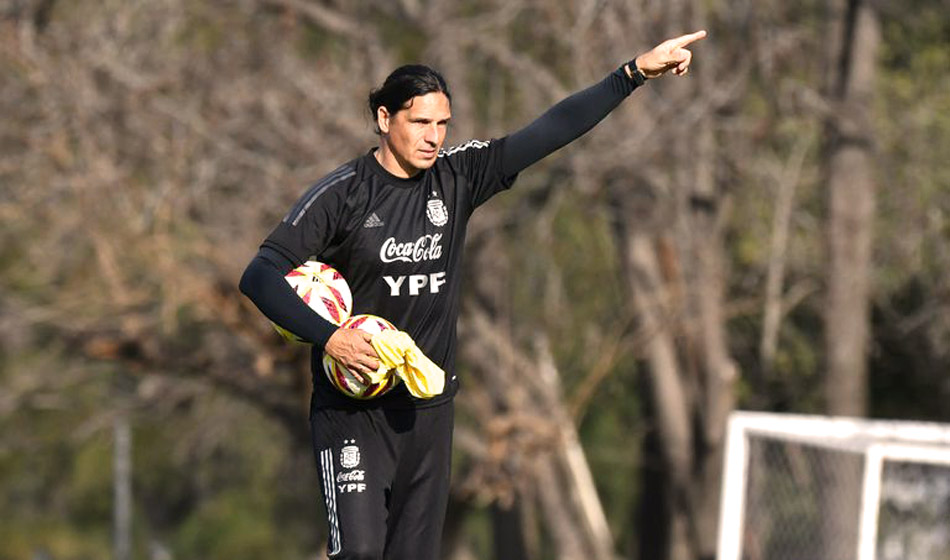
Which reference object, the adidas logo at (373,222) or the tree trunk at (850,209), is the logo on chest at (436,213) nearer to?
the adidas logo at (373,222)

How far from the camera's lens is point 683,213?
17.5 meters

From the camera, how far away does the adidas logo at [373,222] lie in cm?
613

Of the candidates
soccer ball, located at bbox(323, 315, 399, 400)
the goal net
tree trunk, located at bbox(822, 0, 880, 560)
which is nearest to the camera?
soccer ball, located at bbox(323, 315, 399, 400)

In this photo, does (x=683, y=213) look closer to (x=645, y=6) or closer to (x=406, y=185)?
(x=645, y=6)

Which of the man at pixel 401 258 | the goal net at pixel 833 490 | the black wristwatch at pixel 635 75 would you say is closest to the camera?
the man at pixel 401 258

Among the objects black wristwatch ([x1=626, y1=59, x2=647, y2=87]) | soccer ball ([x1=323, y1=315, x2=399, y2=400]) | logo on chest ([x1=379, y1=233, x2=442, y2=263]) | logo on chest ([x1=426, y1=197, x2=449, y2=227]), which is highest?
black wristwatch ([x1=626, y1=59, x2=647, y2=87])

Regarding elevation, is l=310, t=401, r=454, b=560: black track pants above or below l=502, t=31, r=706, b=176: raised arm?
below

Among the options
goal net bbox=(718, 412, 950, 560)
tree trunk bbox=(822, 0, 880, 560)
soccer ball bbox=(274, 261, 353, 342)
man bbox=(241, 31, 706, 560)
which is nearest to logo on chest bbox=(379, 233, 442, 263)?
man bbox=(241, 31, 706, 560)

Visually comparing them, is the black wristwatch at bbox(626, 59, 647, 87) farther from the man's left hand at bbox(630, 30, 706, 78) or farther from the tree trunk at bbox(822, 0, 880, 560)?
the tree trunk at bbox(822, 0, 880, 560)

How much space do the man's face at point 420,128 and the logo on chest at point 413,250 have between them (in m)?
0.25

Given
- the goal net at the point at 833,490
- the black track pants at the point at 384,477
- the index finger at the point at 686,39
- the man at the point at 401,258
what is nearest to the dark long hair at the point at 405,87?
the man at the point at 401,258

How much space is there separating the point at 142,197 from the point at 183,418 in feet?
30.1

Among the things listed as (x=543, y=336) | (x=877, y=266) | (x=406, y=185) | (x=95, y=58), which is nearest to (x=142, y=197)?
(x=95, y=58)

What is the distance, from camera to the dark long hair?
20.1ft
